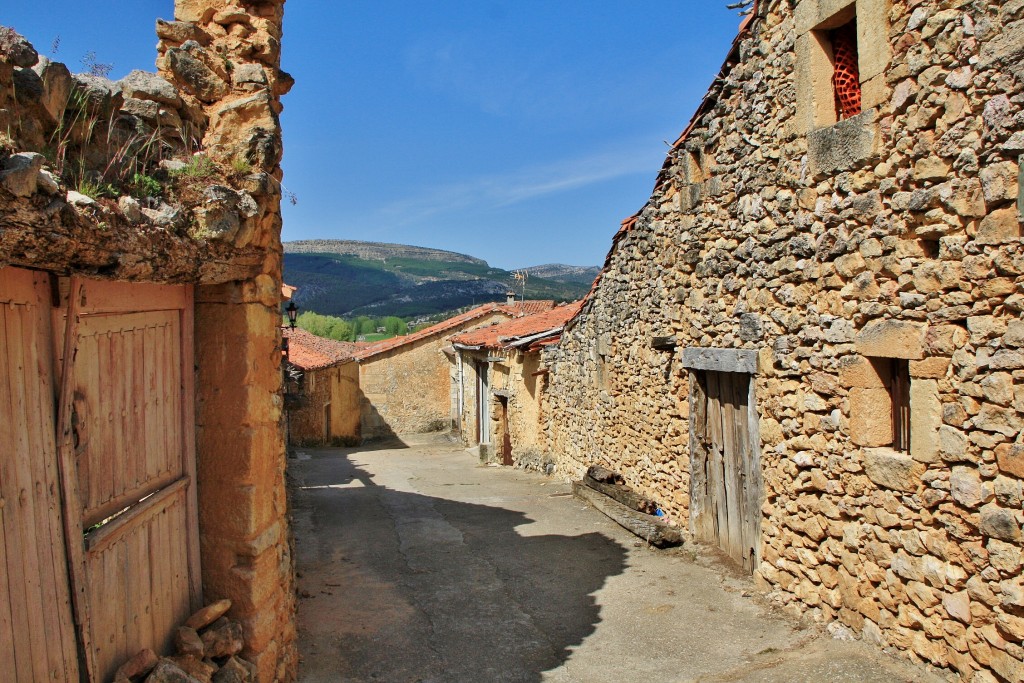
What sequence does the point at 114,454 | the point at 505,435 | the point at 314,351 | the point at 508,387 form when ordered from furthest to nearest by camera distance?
the point at 314,351, the point at 505,435, the point at 508,387, the point at 114,454

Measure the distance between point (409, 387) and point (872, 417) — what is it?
21.1 m

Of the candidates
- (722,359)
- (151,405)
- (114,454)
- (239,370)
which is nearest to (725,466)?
(722,359)

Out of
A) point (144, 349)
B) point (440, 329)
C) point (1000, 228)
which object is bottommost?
point (144, 349)

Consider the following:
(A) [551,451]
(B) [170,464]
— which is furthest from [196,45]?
(A) [551,451]

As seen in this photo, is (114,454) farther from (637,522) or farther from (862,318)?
(637,522)

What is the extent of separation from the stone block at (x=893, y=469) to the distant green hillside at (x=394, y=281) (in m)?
39.4

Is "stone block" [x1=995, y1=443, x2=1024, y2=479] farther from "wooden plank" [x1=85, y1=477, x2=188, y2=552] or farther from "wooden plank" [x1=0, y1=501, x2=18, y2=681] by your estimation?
"wooden plank" [x1=0, y1=501, x2=18, y2=681]

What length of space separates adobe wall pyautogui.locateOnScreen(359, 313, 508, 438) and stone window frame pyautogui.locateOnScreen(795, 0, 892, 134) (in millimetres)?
19683

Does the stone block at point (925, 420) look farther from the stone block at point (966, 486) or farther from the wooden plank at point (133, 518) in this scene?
the wooden plank at point (133, 518)

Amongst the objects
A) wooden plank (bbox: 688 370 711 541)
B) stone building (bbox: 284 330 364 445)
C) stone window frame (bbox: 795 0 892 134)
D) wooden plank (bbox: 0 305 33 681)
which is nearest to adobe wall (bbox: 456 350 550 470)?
stone building (bbox: 284 330 364 445)

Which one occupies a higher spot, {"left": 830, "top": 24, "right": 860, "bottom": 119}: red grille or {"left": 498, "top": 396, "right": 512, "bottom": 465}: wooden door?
{"left": 830, "top": 24, "right": 860, "bottom": 119}: red grille

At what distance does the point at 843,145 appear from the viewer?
16.2ft

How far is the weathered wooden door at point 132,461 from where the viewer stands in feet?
9.34

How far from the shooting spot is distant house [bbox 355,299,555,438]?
81.1 ft
